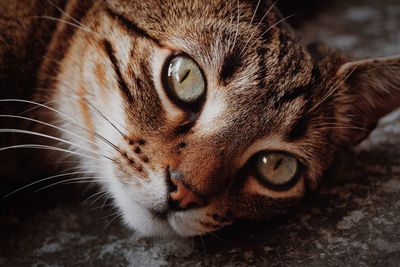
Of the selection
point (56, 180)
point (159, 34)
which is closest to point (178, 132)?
point (159, 34)

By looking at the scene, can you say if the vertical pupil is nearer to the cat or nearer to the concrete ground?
the cat

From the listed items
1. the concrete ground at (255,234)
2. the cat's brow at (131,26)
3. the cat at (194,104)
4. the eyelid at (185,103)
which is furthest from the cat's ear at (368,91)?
the cat's brow at (131,26)

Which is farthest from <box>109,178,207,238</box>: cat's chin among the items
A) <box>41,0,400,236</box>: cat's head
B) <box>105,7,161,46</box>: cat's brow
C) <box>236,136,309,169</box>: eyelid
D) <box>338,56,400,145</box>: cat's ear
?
<box>338,56,400,145</box>: cat's ear

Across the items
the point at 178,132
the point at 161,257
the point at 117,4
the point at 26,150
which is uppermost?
the point at 117,4

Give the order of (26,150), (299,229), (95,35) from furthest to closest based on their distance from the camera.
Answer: (26,150) < (95,35) < (299,229)

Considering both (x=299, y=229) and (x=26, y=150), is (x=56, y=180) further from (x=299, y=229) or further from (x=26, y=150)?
(x=299, y=229)
